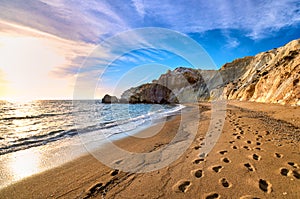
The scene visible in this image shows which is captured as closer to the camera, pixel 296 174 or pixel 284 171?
pixel 296 174

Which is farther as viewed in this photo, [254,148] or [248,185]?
[254,148]

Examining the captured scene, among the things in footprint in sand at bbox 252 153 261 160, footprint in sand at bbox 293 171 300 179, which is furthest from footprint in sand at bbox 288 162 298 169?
footprint in sand at bbox 252 153 261 160

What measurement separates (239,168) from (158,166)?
1924mm

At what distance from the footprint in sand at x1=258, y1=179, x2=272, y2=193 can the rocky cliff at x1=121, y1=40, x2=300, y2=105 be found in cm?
1340

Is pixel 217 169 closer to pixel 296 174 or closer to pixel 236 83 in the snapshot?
pixel 296 174

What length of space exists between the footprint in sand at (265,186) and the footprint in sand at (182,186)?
1279 millimetres

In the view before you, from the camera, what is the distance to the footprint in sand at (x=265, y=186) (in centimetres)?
270

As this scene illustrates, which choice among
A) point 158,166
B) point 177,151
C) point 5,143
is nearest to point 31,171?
point 158,166

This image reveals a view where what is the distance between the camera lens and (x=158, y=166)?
4.14 metres

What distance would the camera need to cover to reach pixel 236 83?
38500 millimetres

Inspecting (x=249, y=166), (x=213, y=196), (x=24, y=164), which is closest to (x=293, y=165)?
(x=249, y=166)

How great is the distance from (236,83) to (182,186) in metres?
41.5

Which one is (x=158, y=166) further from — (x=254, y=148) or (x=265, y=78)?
(x=265, y=78)

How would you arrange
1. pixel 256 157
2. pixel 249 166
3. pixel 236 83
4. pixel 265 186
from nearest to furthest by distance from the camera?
pixel 265 186 < pixel 249 166 < pixel 256 157 < pixel 236 83
